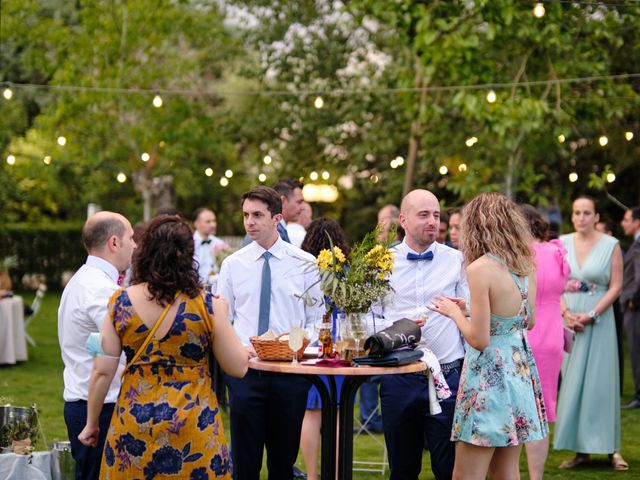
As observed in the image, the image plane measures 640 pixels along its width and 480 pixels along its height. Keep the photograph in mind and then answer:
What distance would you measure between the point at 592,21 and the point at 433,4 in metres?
2.94

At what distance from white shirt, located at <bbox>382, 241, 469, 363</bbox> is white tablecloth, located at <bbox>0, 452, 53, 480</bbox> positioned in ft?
6.27

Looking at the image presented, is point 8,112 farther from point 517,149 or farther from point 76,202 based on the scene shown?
point 517,149

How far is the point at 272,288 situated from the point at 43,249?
22803 millimetres

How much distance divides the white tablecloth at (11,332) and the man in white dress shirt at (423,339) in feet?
28.9

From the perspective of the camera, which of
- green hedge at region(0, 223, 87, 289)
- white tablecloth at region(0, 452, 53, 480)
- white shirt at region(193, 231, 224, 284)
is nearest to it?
white tablecloth at region(0, 452, 53, 480)

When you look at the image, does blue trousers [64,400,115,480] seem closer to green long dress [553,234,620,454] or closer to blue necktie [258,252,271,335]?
blue necktie [258,252,271,335]

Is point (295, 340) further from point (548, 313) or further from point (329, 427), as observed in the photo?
point (548, 313)

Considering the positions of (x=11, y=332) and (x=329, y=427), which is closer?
(x=329, y=427)

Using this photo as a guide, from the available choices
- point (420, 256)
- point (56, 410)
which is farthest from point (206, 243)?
point (420, 256)

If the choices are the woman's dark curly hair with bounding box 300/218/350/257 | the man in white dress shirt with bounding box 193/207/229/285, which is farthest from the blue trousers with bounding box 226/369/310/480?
the man in white dress shirt with bounding box 193/207/229/285

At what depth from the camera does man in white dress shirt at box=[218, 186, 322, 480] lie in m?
5.05

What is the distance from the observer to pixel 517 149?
13.9 meters

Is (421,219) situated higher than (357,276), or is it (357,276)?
(421,219)

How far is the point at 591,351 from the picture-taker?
25.4 feet
